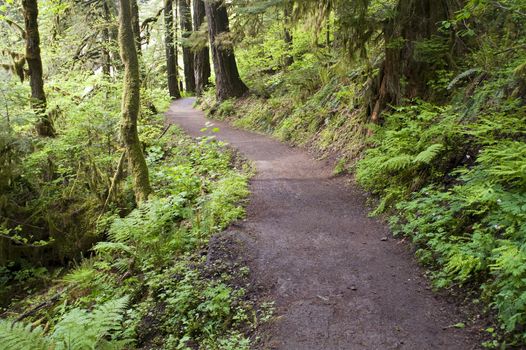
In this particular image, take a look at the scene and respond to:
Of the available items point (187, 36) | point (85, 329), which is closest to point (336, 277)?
point (85, 329)

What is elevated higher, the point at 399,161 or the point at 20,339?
the point at 399,161

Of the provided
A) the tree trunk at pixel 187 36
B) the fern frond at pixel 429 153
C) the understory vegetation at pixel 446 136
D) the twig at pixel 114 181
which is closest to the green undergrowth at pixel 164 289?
the twig at pixel 114 181

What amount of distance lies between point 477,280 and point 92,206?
790 cm

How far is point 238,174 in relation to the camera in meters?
8.68

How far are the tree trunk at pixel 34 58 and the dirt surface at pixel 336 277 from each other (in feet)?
21.3

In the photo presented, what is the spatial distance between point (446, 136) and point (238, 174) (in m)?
4.42

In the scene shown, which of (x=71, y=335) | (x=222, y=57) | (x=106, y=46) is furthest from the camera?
(x=222, y=57)

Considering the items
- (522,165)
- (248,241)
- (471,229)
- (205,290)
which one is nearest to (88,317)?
(205,290)

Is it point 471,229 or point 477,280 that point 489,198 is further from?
point 477,280

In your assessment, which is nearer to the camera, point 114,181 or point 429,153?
point 429,153

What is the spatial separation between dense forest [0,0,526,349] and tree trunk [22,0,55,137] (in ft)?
0.11

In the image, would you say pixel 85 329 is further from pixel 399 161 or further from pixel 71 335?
pixel 399 161

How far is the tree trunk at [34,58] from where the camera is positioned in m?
10.0

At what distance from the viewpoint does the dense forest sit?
4.04m
